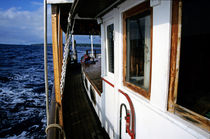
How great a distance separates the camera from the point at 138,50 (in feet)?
6.46

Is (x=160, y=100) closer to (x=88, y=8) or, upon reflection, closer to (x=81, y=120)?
(x=88, y=8)

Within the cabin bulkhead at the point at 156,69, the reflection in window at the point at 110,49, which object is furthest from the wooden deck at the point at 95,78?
the reflection in window at the point at 110,49

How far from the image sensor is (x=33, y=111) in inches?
382

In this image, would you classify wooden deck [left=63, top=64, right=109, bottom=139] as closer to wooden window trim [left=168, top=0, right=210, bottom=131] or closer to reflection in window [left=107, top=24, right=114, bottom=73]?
reflection in window [left=107, top=24, right=114, bottom=73]

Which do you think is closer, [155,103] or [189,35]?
[155,103]

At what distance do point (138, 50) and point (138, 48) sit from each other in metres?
0.03

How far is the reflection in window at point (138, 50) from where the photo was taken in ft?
5.74

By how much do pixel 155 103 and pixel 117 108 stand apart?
127 centimetres

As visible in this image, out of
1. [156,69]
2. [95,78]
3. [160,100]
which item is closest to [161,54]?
[156,69]

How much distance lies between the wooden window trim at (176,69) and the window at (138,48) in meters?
0.39

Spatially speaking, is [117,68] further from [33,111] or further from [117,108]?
[33,111]

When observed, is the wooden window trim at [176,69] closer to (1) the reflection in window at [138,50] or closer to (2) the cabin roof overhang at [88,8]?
(1) the reflection in window at [138,50]

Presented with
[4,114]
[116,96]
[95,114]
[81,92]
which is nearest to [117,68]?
[116,96]

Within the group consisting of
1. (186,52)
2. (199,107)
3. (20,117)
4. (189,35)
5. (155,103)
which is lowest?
(20,117)
